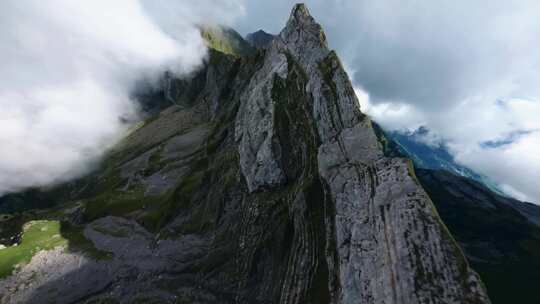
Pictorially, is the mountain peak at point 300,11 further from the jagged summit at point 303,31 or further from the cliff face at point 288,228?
the cliff face at point 288,228

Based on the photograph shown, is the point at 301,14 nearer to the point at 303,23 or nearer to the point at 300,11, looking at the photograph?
the point at 300,11

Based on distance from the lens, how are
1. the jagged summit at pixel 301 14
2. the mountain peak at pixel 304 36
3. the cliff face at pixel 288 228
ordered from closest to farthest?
the cliff face at pixel 288 228 < the mountain peak at pixel 304 36 < the jagged summit at pixel 301 14

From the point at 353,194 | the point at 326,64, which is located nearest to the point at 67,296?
the point at 353,194

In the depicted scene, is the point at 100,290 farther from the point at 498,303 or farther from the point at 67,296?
the point at 498,303

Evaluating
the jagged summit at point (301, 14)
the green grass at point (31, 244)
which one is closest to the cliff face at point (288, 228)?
the jagged summit at point (301, 14)

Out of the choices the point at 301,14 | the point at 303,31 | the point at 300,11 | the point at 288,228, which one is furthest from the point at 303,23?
the point at 288,228
